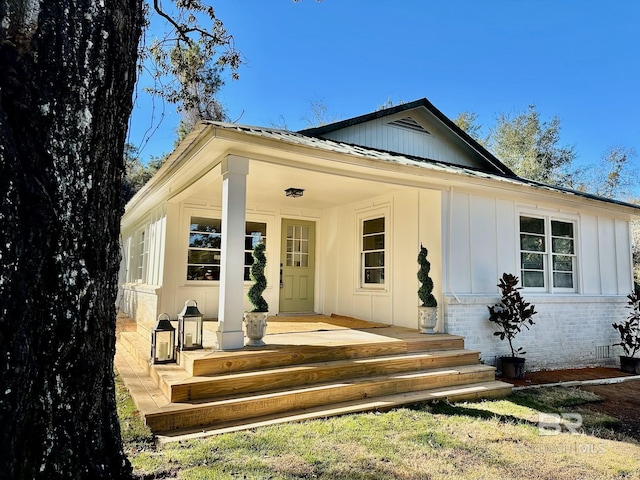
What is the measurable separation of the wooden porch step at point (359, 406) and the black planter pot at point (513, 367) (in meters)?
1.05

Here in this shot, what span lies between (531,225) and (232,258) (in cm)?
555

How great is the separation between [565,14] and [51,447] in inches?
681

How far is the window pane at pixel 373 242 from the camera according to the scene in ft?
24.2

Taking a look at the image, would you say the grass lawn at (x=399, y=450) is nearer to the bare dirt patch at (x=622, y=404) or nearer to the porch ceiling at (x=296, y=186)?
the bare dirt patch at (x=622, y=404)

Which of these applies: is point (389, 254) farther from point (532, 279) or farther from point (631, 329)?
point (631, 329)

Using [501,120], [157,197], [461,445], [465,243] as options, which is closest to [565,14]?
[501,120]

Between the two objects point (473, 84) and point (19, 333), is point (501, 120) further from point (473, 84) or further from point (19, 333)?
point (19, 333)

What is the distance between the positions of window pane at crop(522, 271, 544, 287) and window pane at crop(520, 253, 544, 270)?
108mm

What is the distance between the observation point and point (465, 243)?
21.0 ft

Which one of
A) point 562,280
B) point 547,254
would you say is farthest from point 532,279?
point 562,280

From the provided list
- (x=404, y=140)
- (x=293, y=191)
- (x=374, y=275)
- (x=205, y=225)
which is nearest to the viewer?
(x=293, y=191)

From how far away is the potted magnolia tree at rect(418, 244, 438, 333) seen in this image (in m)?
5.83

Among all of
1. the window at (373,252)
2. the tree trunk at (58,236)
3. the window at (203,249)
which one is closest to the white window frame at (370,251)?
the window at (373,252)

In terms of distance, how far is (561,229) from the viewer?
7.42 m
